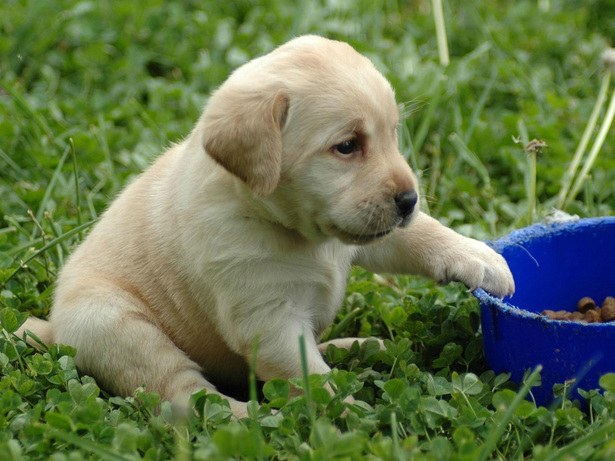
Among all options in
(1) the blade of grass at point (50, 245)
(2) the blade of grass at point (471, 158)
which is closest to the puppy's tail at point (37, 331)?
(1) the blade of grass at point (50, 245)

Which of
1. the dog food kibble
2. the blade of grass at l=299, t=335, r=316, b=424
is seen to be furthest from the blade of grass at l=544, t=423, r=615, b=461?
the dog food kibble

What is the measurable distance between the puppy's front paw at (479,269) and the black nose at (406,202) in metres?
0.44

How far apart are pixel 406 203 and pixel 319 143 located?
1.15 feet

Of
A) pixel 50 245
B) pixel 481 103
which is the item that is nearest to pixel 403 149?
pixel 481 103

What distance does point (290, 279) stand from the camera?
3.72m

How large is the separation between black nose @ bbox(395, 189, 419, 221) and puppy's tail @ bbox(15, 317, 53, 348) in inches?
60.5

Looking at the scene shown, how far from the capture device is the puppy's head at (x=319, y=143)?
345 centimetres

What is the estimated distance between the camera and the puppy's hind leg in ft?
12.7

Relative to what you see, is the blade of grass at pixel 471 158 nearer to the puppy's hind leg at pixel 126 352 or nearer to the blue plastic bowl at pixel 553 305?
the blue plastic bowl at pixel 553 305

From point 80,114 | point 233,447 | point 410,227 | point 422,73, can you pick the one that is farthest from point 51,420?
point 422,73

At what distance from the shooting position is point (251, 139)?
11.2 feet

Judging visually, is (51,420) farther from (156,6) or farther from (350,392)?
(156,6)

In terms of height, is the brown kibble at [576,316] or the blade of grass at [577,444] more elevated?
the blade of grass at [577,444]

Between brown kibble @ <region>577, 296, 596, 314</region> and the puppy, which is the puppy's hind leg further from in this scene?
brown kibble @ <region>577, 296, 596, 314</region>
